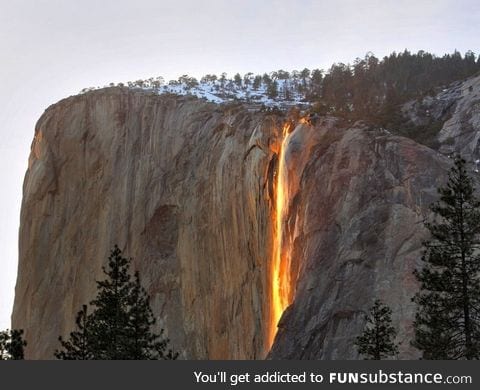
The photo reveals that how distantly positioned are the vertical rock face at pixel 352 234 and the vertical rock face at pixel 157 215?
9298 mm

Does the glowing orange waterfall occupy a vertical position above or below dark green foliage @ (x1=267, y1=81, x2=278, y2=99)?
below

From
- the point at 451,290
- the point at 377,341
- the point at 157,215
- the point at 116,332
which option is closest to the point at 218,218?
the point at 157,215

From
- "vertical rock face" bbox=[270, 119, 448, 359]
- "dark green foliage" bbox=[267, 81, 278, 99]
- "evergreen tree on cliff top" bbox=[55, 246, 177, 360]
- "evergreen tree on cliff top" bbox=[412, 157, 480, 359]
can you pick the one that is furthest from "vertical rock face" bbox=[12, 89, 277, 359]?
"dark green foliage" bbox=[267, 81, 278, 99]

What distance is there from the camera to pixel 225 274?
5434cm

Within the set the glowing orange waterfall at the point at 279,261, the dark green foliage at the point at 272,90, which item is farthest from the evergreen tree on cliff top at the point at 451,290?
the dark green foliage at the point at 272,90

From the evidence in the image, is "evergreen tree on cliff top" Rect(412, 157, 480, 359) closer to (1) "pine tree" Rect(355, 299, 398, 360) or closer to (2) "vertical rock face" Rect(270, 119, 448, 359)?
(1) "pine tree" Rect(355, 299, 398, 360)

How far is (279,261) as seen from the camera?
146 ft

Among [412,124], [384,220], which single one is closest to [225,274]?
[384,220]

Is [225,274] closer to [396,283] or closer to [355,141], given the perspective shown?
[355,141]

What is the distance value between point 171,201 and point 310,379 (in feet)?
142

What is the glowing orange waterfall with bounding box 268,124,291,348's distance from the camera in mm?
41625

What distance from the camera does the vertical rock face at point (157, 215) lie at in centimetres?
5250

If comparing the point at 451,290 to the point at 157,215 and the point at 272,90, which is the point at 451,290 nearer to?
the point at 157,215

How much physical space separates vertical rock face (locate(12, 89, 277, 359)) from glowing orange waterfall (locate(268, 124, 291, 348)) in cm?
177
